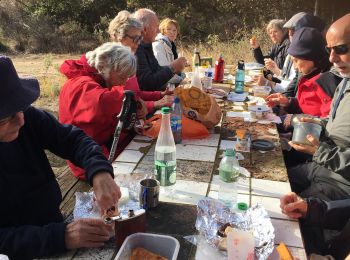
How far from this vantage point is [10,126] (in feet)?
4.97

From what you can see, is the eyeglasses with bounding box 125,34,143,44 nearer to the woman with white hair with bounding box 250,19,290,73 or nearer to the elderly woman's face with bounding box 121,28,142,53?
the elderly woman's face with bounding box 121,28,142,53

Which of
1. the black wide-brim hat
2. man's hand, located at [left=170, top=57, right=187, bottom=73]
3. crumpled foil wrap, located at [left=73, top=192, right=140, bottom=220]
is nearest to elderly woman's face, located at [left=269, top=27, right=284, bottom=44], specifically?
man's hand, located at [left=170, top=57, right=187, bottom=73]

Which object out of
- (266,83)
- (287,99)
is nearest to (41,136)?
(287,99)

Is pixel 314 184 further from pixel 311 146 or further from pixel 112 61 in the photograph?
pixel 112 61

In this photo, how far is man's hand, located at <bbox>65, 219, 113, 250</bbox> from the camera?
1457mm

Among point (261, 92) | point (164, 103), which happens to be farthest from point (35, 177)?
point (261, 92)

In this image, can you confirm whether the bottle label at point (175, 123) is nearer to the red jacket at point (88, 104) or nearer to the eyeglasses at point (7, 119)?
the red jacket at point (88, 104)

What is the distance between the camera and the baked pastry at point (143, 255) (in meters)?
1.36

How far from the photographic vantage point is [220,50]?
387 inches

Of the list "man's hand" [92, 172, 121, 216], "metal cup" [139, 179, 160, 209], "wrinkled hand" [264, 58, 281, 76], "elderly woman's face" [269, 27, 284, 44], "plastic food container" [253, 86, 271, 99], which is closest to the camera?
"man's hand" [92, 172, 121, 216]

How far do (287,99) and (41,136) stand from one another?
2.66m

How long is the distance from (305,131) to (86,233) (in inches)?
66.6

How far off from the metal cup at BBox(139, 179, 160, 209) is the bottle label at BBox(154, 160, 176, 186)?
21 cm

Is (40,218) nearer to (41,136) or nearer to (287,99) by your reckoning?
(41,136)
